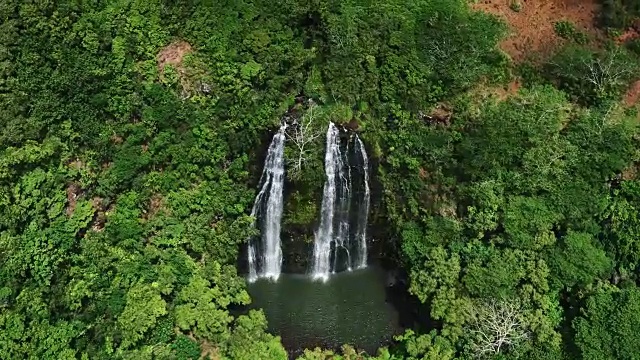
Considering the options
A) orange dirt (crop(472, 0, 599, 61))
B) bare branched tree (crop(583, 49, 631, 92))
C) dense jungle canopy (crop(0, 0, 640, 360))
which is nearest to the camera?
dense jungle canopy (crop(0, 0, 640, 360))

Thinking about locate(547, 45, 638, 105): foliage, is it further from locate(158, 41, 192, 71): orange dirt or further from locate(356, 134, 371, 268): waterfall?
locate(158, 41, 192, 71): orange dirt

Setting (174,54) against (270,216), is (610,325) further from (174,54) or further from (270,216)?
(174,54)

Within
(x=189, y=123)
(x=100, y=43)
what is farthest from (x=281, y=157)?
(x=100, y=43)

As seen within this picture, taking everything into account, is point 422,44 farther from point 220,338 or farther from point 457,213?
point 220,338

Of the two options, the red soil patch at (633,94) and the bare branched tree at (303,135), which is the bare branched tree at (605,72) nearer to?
the red soil patch at (633,94)

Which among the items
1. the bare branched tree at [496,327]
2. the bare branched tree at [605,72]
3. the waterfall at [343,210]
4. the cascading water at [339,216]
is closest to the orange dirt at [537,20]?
the bare branched tree at [605,72]

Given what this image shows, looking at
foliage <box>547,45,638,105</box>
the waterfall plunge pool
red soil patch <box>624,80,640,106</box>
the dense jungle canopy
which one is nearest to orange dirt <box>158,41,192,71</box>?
the dense jungle canopy

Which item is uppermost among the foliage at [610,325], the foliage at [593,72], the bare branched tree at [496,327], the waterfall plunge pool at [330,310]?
the foliage at [593,72]

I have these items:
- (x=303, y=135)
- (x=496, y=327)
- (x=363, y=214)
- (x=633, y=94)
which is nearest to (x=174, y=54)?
(x=303, y=135)
